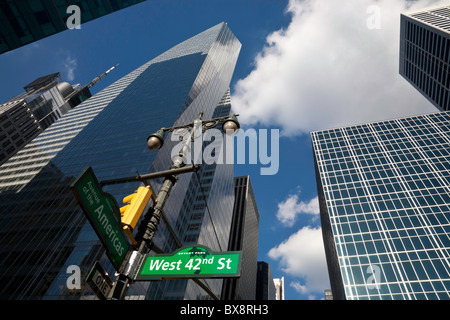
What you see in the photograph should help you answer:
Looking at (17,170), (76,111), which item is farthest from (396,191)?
(76,111)

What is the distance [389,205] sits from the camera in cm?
5250

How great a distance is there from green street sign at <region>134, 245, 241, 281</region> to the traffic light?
52cm

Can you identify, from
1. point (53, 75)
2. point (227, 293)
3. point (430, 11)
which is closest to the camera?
point (227, 293)

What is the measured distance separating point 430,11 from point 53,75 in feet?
690

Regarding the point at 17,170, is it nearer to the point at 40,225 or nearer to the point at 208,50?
the point at 40,225

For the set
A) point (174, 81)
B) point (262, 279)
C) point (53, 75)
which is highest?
point (53, 75)

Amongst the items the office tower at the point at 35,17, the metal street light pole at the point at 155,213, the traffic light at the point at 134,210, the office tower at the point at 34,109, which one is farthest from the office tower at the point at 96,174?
the traffic light at the point at 134,210

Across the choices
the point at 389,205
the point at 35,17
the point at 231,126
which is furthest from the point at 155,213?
the point at 389,205

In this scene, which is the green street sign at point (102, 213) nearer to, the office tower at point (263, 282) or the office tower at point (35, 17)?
the office tower at point (35, 17)

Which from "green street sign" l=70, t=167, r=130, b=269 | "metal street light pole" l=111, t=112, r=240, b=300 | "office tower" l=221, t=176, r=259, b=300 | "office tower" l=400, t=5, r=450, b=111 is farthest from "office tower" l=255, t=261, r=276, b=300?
"green street sign" l=70, t=167, r=130, b=269

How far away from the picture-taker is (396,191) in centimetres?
5491

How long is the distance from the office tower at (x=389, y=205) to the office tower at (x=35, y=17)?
5296 cm

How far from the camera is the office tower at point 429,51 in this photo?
304ft

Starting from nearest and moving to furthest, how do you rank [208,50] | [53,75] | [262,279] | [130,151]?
1. [130,151]
2. [208,50]
3. [262,279]
4. [53,75]
